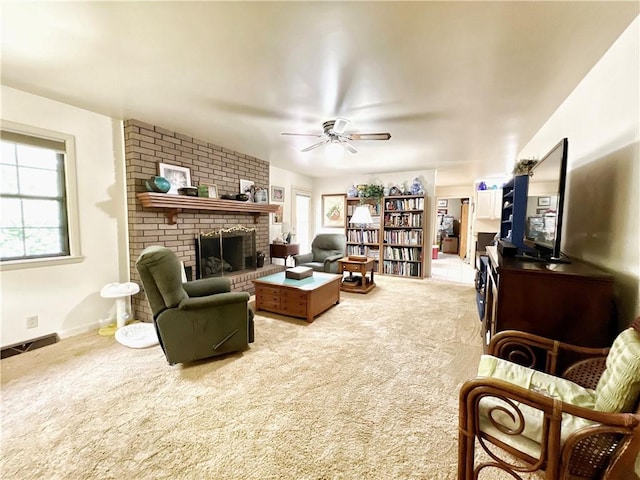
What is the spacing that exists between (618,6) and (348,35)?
4.43 feet

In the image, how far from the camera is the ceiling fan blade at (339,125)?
2574mm

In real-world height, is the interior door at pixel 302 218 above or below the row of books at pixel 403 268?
above

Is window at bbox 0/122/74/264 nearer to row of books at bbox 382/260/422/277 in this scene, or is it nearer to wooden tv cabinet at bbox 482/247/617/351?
wooden tv cabinet at bbox 482/247/617/351

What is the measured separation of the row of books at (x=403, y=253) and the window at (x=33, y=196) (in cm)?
504

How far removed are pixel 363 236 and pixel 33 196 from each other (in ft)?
16.6

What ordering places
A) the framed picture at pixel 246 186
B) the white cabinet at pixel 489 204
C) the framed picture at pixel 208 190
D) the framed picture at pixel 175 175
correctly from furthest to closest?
1. the white cabinet at pixel 489 204
2. the framed picture at pixel 246 186
3. the framed picture at pixel 208 190
4. the framed picture at pixel 175 175

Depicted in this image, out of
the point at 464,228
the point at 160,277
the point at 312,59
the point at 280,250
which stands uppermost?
the point at 312,59

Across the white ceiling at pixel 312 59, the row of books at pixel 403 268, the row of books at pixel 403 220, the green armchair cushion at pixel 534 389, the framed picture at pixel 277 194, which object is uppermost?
the white ceiling at pixel 312 59

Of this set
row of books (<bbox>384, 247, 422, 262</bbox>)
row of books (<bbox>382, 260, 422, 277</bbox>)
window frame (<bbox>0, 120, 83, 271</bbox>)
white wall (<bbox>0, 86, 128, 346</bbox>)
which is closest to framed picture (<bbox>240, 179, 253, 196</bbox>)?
white wall (<bbox>0, 86, 128, 346</bbox>)

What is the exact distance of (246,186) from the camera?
4590 mm

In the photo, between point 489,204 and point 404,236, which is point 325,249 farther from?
point 489,204

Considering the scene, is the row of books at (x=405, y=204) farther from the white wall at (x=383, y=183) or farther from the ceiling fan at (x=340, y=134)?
the ceiling fan at (x=340, y=134)

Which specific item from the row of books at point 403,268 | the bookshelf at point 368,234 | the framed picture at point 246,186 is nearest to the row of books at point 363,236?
the bookshelf at point 368,234

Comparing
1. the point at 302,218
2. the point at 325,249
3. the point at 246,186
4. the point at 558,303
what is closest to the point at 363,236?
the point at 325,249
